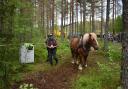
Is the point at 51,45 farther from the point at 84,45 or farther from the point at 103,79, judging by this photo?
the point at 103,79

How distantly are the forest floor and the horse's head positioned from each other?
131 cm

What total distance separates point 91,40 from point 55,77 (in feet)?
8.27

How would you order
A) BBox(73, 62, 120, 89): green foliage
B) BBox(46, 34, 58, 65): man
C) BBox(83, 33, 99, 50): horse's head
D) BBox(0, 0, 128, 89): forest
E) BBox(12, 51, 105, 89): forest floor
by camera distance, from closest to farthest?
BBox(0, 0, 128, 89): forest < BBox(73, 62, 120, 89): green foliage < BBox(12, 51, 105, 89): forest floor < BBox(83, 33, 99, 50): horse's head < BBox(46, 34, 58, 65): man

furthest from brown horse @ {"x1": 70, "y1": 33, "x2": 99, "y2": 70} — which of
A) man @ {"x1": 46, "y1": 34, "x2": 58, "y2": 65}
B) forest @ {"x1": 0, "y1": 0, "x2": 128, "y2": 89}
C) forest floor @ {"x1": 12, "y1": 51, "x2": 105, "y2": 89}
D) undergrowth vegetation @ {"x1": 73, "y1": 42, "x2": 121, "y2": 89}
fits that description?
undergrowth vegetation @ {"x1": 73, "y1": 42, "x2": 121, "y2": 89}

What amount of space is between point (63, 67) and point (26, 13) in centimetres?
498

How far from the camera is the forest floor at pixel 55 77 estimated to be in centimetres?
1472

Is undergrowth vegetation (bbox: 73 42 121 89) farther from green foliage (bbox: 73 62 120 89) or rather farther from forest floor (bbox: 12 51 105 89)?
forest floor (bbox: 12 51 105 89)

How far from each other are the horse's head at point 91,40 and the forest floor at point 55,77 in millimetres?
1312

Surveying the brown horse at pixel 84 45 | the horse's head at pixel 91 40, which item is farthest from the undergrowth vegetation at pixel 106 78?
the brown horse at pixel 84 45

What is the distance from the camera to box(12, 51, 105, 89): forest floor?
48.3 feet

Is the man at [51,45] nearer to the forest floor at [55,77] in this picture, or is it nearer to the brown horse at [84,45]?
the forest floor at [55,77]

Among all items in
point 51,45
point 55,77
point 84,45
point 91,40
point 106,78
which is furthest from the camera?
point 51,45

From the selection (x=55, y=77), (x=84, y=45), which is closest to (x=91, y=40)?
(x=84, y=45)

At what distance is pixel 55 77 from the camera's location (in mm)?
15922
